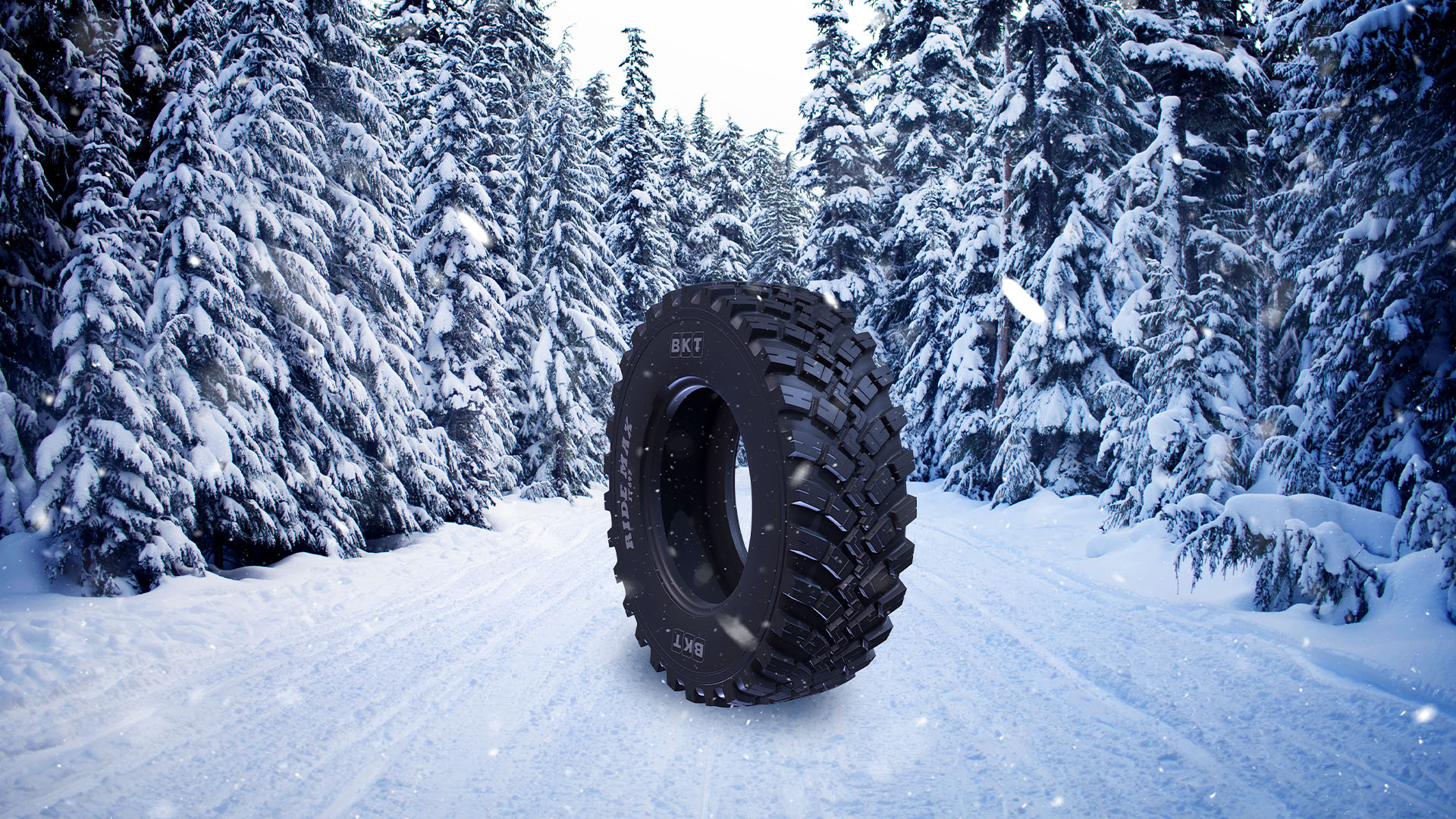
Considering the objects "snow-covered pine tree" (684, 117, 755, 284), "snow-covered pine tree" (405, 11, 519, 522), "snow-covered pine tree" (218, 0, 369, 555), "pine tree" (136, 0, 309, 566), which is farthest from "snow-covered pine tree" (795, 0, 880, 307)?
"pine tree" (136, 0, 309, 566)

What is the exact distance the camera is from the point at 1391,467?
6.94m

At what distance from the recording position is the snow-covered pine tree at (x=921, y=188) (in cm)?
2108

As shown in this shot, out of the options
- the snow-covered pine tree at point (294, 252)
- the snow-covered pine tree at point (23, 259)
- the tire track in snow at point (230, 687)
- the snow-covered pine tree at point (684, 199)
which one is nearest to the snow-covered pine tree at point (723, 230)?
the snow-covered pine tree at point (684, 199)

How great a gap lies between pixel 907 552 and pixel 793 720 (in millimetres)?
944

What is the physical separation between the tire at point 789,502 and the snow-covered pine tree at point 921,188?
55.8ft

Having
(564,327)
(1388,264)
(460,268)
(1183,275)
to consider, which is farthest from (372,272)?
(1388,264)

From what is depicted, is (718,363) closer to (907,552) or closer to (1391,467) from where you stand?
(907,552)

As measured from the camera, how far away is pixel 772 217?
31.5 m

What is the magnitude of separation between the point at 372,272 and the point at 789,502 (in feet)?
33.4

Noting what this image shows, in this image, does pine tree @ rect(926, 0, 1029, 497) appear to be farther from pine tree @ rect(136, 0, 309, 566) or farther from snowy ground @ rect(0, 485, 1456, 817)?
pine tree @ rect(136, 0, 309, 566)

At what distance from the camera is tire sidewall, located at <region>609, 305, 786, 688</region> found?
304cm

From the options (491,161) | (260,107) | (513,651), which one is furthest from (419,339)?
(513,651)

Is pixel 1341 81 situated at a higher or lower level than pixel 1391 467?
higher

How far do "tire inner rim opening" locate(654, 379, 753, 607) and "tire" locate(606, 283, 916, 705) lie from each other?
9.2 inches
